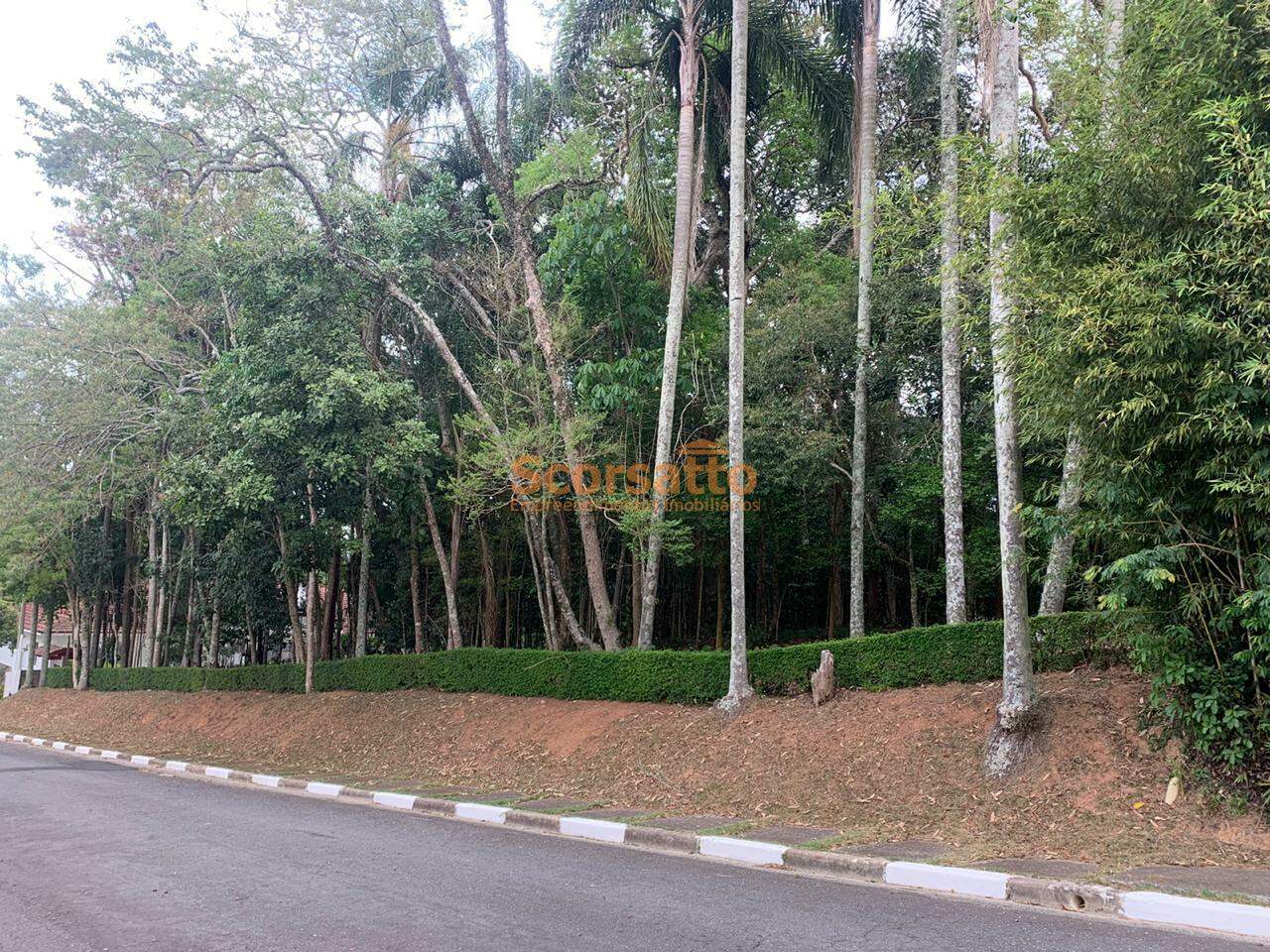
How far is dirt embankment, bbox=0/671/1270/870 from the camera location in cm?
716

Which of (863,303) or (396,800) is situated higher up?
(863,303)

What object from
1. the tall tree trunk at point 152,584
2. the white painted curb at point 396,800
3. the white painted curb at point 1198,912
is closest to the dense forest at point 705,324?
the tall tree trunk at point 152,584

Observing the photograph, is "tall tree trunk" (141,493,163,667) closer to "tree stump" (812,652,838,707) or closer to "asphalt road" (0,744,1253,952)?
"asphalt road" (0,744,1253,952)

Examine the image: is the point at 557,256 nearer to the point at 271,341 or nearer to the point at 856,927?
the point at 271,341

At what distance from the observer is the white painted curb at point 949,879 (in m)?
5.91

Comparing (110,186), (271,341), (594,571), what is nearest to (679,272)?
(594,571)

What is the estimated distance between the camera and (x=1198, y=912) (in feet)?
16.8

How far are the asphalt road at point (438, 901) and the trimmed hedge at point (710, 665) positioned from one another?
380 centimetres

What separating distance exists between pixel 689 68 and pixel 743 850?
11.9 m

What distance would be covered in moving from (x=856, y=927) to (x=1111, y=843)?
3.03 meters

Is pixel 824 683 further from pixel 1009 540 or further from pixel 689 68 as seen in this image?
pixel 689 68

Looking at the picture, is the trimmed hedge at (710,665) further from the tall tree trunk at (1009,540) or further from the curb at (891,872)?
the curb at (891,872)

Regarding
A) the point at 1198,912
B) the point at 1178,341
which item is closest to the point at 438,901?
the point at 1198,912

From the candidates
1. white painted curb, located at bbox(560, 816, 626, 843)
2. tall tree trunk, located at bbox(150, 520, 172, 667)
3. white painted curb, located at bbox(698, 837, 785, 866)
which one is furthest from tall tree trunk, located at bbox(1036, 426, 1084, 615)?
tall tree trunk, located at bbox(150, 520, 172, 667)
